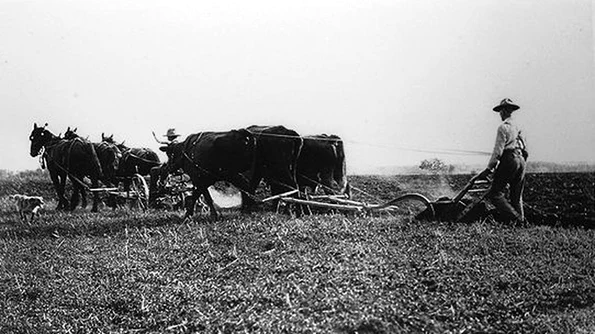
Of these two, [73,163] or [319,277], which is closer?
[319,277]

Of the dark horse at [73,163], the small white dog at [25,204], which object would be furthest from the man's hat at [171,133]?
the dark horse at [73,163]

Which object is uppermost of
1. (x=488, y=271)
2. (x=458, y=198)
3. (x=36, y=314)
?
(x=458, y=198)

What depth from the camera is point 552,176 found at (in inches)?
211

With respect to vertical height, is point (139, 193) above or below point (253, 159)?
below

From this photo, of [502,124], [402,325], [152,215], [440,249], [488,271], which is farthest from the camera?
[152,215]

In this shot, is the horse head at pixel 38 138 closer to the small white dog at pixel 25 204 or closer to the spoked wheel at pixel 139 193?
the small white dog at pixel 25 204

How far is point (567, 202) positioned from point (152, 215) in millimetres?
4772

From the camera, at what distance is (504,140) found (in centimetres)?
425

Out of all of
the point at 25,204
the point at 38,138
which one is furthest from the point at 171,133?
the point at 25,204

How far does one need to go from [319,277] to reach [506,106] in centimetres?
201

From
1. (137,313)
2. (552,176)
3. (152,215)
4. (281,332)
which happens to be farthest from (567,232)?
(152,215)

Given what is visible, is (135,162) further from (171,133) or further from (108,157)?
(171,133)

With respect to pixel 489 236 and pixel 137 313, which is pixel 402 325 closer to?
pixel 489 236

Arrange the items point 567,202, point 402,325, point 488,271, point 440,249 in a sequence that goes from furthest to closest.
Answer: point 567,202 → point 440,249 → point 488,271 → point 402,325
